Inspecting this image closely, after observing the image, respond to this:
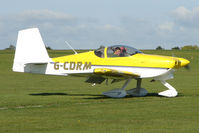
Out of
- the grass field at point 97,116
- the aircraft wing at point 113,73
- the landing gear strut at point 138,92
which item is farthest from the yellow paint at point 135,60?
the grass field at point 97,116

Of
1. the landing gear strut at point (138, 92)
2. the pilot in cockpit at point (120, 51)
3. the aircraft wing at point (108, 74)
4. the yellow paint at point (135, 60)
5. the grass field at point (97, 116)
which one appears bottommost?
the grass field at point (97, 116)

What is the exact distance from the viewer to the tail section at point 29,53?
16.8m

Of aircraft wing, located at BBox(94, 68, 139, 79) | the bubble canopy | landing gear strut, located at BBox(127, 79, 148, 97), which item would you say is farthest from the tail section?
A: landing gear strut, located at BBox(127, 79, 148, 97)

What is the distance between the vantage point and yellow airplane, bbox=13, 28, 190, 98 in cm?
1522

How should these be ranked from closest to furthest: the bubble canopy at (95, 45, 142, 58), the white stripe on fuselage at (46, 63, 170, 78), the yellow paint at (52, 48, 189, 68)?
the yellow paint at (52, 48, 189, 68)
the white stripe on fuselage at (46, 63, 170, 78)
the bubble canopy at (95, 45, 142, 58)

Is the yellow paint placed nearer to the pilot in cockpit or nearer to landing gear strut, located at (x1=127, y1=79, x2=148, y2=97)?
the pilot in cockpit

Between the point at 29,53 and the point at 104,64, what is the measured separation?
3.22 metres

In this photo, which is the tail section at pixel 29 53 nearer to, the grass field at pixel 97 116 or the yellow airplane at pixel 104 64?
the yellow airplane at pixel 104 64

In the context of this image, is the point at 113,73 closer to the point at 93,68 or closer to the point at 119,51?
the point at 119,51

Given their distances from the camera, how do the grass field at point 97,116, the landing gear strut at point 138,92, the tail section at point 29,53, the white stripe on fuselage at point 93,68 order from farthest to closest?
1. the tail section at point 29,53
2. the landing gear strut at point 138,92
3. the white stripe on fuselage at point 93,68
4. the grass field at point 97,116

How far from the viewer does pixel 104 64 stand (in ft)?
52.2

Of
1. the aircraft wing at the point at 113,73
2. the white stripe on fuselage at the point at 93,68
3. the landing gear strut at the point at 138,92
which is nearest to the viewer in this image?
the aircraft wing at the point at 113,73

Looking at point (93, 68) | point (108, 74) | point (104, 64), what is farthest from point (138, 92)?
point (93, 68)

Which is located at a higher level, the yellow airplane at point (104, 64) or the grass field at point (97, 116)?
the yellow airplane at point (104, 64)
